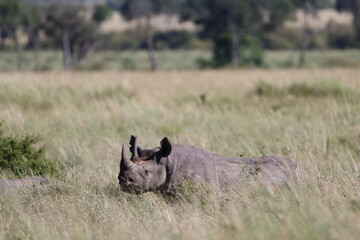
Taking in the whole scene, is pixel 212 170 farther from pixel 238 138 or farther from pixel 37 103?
pixel 37 103

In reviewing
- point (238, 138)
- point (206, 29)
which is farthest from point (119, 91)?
point (206, 29)

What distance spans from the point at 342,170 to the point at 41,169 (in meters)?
3.20

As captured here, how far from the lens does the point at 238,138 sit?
24.8 ft

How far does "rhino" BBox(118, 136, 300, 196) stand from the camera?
4.48m

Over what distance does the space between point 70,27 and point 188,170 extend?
126 feet

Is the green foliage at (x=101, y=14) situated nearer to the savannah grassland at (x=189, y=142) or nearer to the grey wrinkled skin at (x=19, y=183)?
the savannah grassland at (x=189, y=142)

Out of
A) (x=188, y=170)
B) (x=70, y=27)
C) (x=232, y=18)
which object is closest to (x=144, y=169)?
(x=188, y=170)

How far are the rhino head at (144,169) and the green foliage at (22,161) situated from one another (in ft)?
4.98

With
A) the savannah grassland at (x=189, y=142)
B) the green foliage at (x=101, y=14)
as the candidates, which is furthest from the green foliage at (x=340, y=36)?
the savannah grassland at (x=189, y=142)

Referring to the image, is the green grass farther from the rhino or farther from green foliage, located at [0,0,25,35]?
the rhino

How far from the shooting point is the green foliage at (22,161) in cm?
582

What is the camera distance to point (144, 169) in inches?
175

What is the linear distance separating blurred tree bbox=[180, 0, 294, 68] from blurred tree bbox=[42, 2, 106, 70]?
8.19 meters

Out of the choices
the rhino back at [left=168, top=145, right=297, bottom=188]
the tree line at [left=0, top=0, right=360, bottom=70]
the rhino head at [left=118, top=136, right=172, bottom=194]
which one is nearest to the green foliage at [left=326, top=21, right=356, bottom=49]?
the tree line at [left=0, top=0, right=360, bottom=70]
